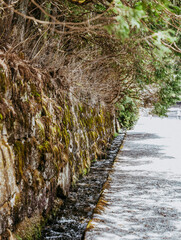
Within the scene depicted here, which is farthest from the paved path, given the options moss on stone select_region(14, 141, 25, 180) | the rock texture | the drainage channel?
moss on stone select_region(14, 141, 25, 180)

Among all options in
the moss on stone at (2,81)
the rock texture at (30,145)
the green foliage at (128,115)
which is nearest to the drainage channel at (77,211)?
the rock texture at (30,145)

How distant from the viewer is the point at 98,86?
1052 centimetres

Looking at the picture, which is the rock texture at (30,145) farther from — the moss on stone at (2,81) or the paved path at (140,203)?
the paved path at (140,203)

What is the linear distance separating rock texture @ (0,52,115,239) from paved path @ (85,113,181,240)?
904 mm

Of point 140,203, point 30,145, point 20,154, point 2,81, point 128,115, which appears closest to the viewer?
point 2,81

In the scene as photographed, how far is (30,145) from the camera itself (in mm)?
4473

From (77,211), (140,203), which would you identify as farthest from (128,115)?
(140,203)

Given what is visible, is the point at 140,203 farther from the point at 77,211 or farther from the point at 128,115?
the point at 128,115

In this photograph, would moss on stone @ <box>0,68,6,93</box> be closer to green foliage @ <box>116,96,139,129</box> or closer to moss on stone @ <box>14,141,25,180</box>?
moss on stone @ <box>14,141,25,180</box>

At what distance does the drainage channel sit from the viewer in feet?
15.8

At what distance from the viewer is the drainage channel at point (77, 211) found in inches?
189

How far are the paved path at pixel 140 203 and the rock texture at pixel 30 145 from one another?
35.6 inches

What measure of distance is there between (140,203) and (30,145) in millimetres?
2266

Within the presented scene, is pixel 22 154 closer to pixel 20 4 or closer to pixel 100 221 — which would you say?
pixel 100 221
